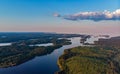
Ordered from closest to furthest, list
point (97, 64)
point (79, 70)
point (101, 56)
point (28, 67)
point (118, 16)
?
point (118, 16)
point (79, 70)
point (97, 64)
point (28, 67)
point (101, 56)

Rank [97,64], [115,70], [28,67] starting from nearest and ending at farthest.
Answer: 1. [115,70]
2. [97,64]
3. [28,67]

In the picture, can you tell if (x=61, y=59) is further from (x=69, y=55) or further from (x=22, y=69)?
(x=22, y=69)

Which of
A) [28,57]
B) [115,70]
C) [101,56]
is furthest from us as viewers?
[28,57]

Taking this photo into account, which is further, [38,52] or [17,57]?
[38,52]

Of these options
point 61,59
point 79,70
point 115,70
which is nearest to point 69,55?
point 61,59

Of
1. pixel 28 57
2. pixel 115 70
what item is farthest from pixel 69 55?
pixel 115 70

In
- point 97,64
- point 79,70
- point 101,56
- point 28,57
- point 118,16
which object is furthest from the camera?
point 28,57

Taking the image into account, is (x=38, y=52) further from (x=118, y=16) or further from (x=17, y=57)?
(x=118, y=16)

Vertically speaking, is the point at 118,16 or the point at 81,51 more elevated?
the point at 118,16

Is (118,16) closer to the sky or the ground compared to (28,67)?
closer to the sky
